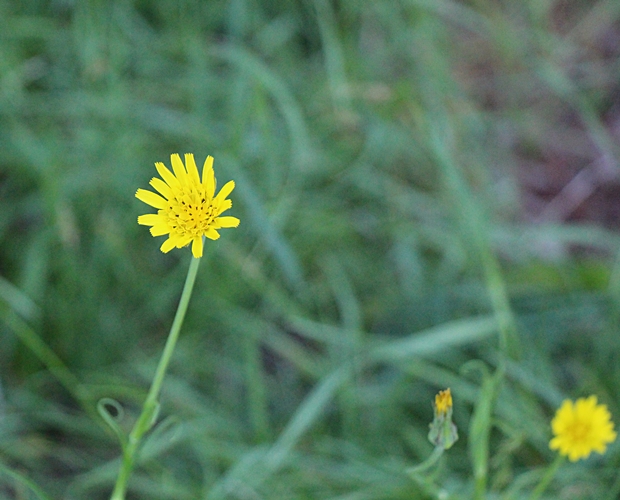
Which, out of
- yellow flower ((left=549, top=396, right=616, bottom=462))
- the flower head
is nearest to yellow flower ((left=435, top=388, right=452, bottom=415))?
the flower head

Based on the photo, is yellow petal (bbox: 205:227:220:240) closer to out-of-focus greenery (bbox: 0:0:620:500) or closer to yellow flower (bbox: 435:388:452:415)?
yellow flower (bbox: 435:388:452:415)

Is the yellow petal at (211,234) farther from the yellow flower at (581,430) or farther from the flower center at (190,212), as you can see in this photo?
the yellow flower at (581,430)

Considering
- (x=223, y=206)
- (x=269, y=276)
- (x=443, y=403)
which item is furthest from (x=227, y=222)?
(x=269, y=276)

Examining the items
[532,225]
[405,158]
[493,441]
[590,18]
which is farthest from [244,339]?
[590,18]

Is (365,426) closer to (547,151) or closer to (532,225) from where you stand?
(532,225)

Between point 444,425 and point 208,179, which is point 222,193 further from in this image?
point 444,425

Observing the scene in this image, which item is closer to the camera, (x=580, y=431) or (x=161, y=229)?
(x=161, y=229)
